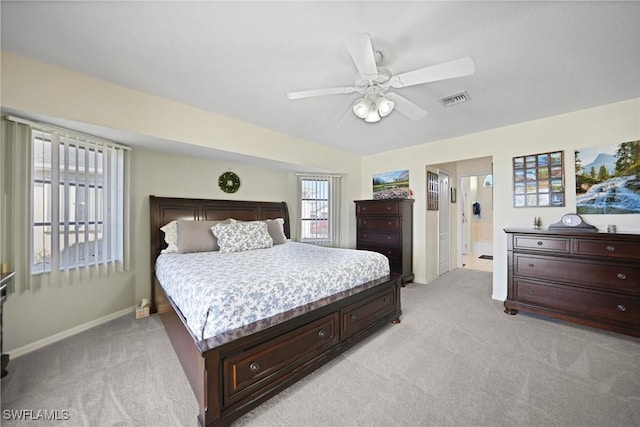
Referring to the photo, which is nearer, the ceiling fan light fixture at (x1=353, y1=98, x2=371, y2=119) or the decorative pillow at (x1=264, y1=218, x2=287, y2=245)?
the ceiling fan light fixture at (x1=353, y1=98, x2=371, y2=119)

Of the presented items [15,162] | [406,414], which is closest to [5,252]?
[15,162]

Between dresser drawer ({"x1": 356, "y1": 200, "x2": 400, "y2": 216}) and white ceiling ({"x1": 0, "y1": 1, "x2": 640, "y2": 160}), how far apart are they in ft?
6.03

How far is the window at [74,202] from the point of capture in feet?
7.44

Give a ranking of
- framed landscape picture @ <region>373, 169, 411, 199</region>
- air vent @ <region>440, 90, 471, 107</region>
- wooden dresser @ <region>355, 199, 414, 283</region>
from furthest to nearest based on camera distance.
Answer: framed landscape picture @ <region>373, 169, 411, 199</region>, wooden dresser @ <region>355, 199, 414, 283</region>, air vent @ <region>440, 90, 471, 107</region>

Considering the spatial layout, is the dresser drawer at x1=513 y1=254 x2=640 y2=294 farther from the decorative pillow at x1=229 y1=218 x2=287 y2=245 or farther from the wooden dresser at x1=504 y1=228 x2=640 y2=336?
the decorative pillow at x1=229 y1=218 x2=287 y2=245

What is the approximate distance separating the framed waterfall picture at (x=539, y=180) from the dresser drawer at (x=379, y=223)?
168cm

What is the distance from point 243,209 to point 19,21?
2.79 meters

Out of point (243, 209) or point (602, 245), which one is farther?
point (243, 209)

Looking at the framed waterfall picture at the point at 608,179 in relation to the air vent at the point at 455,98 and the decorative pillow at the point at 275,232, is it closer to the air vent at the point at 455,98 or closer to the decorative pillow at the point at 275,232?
the air vent at the point at 455,98

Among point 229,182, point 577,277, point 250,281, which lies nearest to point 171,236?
point 229,182

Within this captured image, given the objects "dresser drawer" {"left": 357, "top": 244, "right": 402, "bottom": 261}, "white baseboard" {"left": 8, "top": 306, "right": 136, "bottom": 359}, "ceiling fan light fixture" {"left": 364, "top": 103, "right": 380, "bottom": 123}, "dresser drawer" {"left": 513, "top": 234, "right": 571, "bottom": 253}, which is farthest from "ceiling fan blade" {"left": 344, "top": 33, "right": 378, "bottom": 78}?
"white baseboard" {"left": 8, "top": 306, "right": 136, "bottom": 359}

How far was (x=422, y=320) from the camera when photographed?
2.87m

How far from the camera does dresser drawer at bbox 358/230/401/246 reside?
4.21m

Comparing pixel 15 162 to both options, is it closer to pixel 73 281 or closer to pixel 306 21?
pixel 73 281
